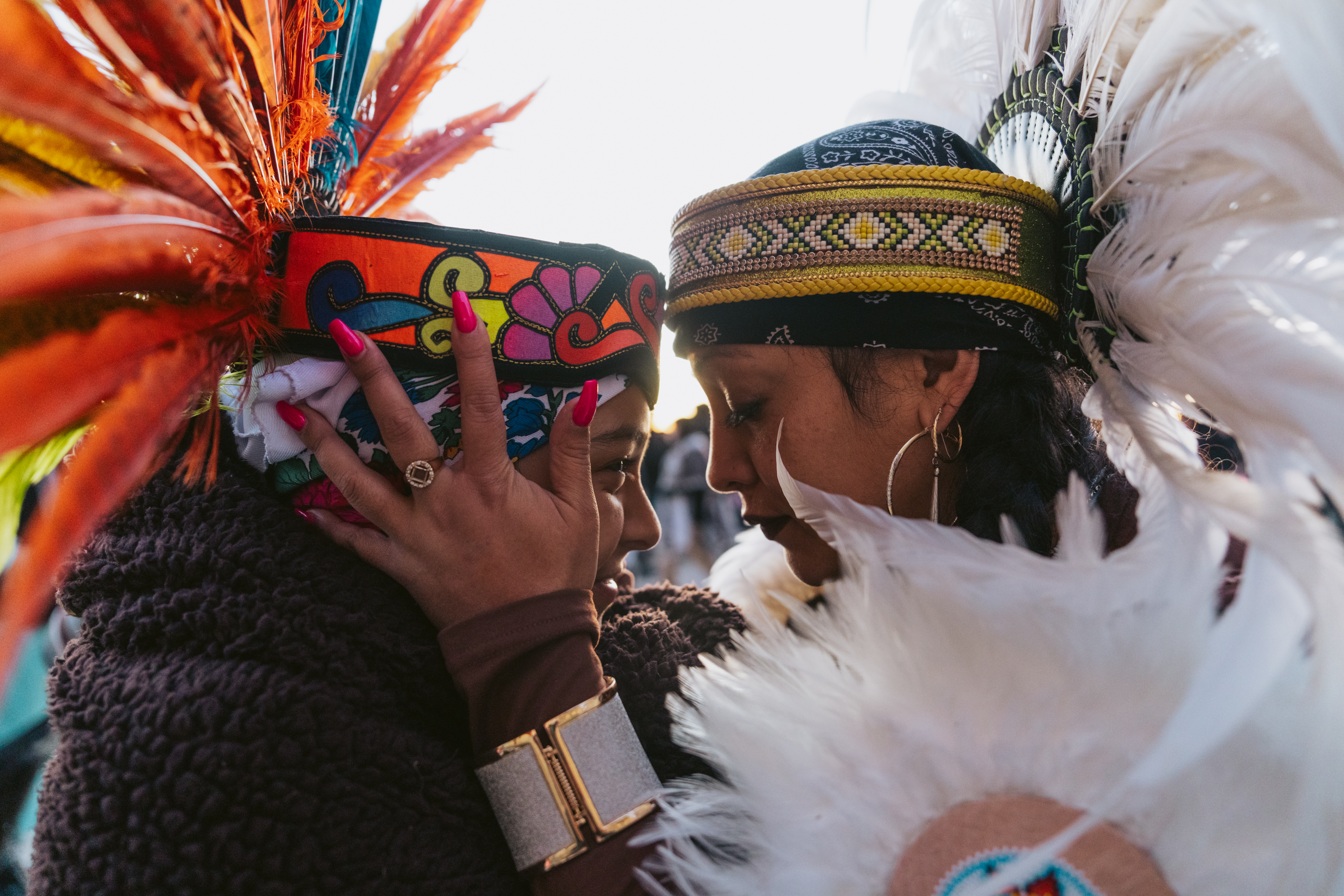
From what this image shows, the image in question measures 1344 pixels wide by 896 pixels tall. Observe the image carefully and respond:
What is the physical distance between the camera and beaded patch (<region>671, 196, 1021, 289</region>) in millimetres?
1440

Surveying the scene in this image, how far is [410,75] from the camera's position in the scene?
148cm

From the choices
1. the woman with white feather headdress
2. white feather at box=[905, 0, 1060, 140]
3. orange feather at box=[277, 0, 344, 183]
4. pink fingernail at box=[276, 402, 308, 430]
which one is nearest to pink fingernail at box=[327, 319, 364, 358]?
pink fingernail at box=[276, 402, 308, 430]

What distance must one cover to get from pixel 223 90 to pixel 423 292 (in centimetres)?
37

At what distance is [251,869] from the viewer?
0.92 metres

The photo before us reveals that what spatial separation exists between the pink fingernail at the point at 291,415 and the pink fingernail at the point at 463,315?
0.27m

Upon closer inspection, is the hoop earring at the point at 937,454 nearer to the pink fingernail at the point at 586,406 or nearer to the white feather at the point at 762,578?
the white feather at the point at 762,578

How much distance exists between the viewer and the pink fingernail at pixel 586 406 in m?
1.28

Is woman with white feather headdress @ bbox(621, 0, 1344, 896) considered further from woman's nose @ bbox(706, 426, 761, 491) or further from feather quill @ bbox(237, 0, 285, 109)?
feather quill @ bbox(237, 0, 285, 109)

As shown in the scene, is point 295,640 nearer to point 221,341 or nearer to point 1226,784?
point 221,341

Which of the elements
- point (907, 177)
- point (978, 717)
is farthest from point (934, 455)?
point (978, 717)

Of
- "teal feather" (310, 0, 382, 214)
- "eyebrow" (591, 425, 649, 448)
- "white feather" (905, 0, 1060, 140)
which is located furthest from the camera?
"white feather" (905, 0, 1060, 140)

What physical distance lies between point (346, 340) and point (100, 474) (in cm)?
42

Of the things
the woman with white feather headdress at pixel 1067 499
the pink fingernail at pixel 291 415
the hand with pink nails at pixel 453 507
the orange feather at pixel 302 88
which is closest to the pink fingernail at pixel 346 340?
the hand with pink nails at pixel 453 507

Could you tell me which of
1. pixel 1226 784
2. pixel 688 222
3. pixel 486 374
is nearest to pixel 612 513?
pixel 486 374
